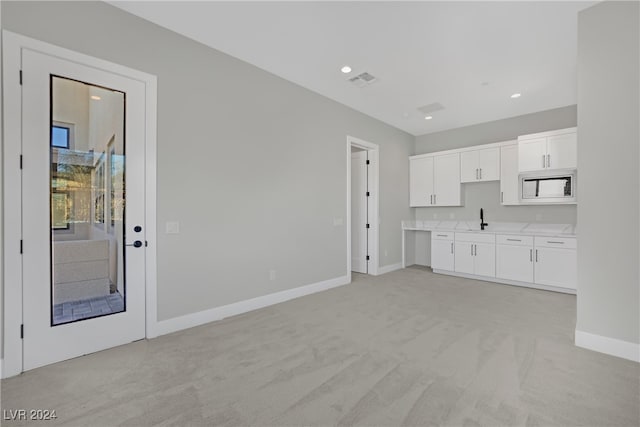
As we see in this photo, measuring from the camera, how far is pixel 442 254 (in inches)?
227

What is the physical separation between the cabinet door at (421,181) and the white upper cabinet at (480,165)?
0.68 meters

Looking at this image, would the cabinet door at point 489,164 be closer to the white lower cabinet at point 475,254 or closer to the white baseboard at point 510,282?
the white lower cabinet at point 475,254

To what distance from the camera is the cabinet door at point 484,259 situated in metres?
5.12

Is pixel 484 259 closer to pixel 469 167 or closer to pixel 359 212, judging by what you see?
pixel 469 167

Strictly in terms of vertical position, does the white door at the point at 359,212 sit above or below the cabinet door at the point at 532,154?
below

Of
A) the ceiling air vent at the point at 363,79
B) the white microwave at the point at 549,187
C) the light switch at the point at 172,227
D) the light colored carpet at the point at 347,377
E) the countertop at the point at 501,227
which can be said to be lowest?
the light colored carpet at the point at 347,377

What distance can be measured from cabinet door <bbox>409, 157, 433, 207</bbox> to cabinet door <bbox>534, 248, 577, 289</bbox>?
2232mm

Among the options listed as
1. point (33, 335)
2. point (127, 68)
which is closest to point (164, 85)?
point (127, 68)

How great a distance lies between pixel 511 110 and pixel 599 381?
446 cm

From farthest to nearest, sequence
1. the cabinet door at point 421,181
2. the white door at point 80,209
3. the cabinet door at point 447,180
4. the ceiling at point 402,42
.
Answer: the cabinet door at point 421,181 → the cabinet door at point 447,180 → the ceiling at point 402,42 → the white door at point 80,209

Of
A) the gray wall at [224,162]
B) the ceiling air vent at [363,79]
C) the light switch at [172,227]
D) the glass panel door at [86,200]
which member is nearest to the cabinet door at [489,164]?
the gray wall at [224,162]

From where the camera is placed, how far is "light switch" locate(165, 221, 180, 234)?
293 centimetres

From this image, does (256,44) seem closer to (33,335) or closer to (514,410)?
(33,335)

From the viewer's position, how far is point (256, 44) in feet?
10.4
